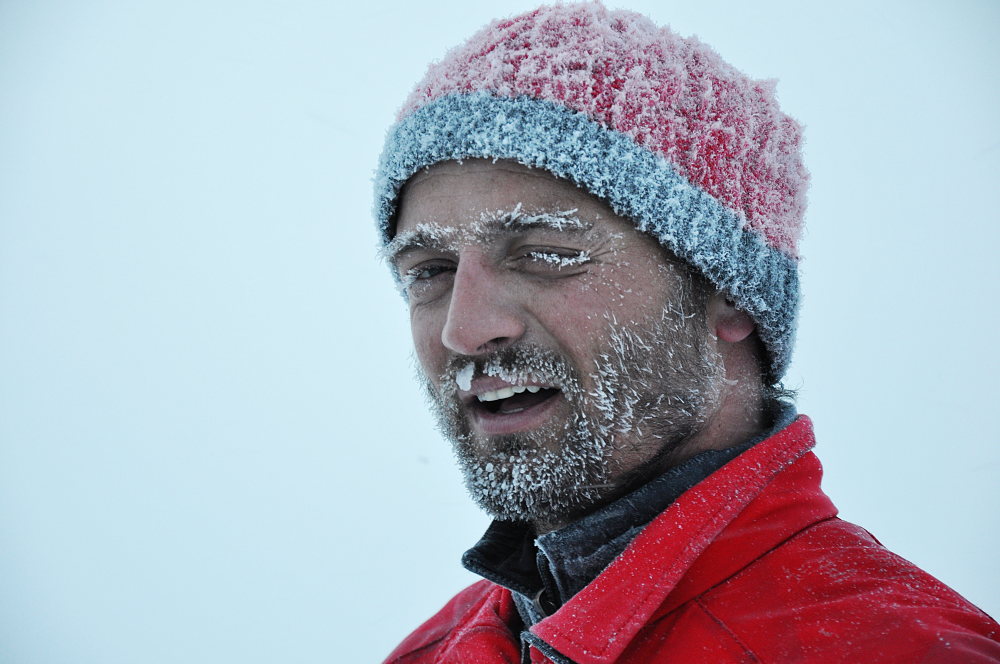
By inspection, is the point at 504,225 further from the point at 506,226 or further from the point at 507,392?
the point at 507,392

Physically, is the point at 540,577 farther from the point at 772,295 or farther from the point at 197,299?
the point at 197,299

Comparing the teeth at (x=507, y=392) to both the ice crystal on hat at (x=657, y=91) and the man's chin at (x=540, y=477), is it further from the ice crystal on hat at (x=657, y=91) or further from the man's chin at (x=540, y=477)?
the ice crystal on hat at (x=657, y=91)

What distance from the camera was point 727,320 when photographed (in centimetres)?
150

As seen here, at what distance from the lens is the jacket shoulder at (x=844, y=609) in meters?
0.85

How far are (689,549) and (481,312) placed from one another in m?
0.61

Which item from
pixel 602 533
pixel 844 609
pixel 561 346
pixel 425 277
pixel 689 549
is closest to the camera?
pixel 844 609

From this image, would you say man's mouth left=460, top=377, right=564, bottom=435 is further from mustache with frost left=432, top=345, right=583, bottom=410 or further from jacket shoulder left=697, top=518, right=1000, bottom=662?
jacket shoulder left=697, top=518, right=1000, bottom=662

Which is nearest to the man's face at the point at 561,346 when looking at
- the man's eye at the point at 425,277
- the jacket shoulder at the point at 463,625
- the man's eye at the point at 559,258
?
the man's eye at the point at 559,258

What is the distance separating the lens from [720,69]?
1521mm

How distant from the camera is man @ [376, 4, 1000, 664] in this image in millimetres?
1189

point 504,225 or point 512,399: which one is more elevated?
point 504,225

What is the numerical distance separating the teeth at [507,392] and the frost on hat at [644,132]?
0.43m

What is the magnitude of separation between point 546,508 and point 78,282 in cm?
1069

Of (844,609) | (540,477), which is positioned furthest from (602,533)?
(844,609)
